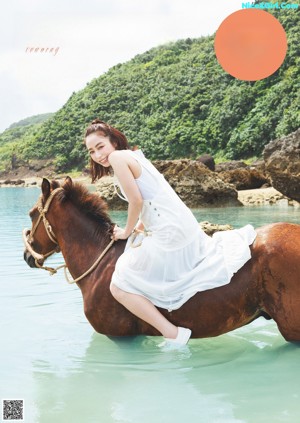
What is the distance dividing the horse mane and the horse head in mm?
62

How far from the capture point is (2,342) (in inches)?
192

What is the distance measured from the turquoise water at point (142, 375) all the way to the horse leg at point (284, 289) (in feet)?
1.00

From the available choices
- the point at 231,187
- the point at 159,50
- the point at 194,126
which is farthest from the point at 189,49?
the point at 231,187

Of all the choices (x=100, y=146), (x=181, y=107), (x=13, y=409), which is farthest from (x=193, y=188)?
(x=181, y=107)

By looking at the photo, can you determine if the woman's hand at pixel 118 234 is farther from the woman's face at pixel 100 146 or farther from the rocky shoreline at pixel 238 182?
the rocky shoreline at pixel 238 182

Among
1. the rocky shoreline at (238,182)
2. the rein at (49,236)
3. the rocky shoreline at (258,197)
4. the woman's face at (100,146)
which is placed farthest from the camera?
the rocky shoreline at (258,197)

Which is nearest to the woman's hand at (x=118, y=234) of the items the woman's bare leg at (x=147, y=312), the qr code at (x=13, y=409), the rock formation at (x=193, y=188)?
the woman's bare leg at (x=147, y=312)

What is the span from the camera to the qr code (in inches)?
129

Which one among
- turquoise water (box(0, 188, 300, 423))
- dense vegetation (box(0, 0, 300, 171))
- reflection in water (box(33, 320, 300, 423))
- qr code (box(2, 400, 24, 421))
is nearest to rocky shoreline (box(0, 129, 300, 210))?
turquoise water (box(0, 188, 300, 423))

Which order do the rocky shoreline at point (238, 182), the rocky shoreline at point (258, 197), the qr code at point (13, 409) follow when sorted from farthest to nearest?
the rocky shoreline at point (258, 197)
the rocky shoreline at point (238, 182)
the qr code at point (13, 409)

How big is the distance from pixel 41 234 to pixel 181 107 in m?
53.3

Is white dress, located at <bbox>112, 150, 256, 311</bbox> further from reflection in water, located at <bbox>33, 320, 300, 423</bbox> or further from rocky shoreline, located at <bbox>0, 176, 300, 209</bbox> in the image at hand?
rocky shoreline, located at <bbox>0, 176, 300, 209</bbox>

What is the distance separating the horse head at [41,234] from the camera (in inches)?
180

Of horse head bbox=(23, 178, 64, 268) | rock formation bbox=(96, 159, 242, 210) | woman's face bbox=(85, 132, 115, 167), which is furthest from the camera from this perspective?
rock formation bbox=(96, 159, 242, 210)
